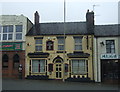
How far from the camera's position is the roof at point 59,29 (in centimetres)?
2602

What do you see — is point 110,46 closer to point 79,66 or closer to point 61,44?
→ point 79,66

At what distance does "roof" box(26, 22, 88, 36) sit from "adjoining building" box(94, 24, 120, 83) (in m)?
2.61

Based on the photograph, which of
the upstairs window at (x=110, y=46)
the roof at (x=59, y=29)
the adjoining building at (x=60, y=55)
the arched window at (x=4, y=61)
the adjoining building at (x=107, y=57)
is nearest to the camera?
the adjoining building at (x=107, y=57)

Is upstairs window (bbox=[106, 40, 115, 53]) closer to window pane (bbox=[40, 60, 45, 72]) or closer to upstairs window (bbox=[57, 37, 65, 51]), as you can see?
upstairs window (bbox=[57, 37, 65, 51])

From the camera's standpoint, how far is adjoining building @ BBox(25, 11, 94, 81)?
80.9ft

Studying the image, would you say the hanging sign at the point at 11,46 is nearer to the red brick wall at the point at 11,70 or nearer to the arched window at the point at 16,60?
the red brick wall at the point at 11,70

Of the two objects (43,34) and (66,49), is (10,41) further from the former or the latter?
(66,49)

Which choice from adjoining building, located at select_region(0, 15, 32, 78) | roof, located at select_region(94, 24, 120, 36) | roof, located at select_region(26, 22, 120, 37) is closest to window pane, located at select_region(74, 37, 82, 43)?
roof, located at select_region(26, 22, 120, 37)

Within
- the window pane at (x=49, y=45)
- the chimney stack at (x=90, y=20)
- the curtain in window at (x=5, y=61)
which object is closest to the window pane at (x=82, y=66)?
the window pane at (x=49, y=45)

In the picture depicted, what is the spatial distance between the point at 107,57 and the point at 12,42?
41.6 ft

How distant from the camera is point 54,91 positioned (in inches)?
565

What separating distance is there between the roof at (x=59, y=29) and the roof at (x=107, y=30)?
1792mm

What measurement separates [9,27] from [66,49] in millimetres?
8539

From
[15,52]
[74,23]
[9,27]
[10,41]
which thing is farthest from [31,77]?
[74,23]
